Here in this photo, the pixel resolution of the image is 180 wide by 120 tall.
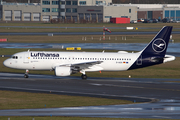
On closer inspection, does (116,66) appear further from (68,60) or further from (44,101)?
(44,101)

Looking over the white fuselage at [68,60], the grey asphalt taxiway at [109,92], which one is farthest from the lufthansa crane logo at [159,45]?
the grey asphalt taxiway at [109,92]

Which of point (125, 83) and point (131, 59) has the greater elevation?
point (131, 59)

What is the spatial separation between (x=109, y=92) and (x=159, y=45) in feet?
48.2

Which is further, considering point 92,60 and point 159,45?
point 159,45

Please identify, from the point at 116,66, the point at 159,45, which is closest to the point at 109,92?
the point at 116,66

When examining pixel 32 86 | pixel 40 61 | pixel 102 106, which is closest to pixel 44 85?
pixel 32 86

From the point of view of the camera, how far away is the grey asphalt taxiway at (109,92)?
1209 inches

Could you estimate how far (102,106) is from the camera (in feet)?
111

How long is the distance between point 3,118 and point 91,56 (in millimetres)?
24138

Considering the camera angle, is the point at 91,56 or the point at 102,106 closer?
the point at 102,106

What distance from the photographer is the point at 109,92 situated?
4103 cm

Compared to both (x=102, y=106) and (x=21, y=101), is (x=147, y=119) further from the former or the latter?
(x=21, y=101)

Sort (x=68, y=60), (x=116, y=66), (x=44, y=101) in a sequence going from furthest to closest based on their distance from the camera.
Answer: (x=116, y=66)
(x=68, y=60)
(x=44, y=101)

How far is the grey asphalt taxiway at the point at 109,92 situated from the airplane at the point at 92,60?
1.92 metres
